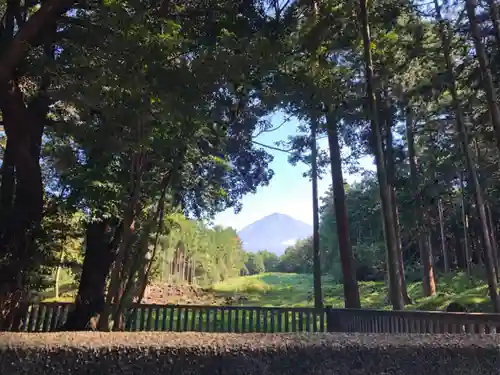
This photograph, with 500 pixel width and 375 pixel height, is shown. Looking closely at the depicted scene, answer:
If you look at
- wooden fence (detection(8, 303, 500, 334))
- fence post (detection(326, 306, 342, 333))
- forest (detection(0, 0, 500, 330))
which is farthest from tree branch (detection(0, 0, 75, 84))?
fence post (detection(326, 306, 342, 333))

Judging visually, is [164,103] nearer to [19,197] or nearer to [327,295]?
[19,197]

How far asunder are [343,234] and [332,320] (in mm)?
2348

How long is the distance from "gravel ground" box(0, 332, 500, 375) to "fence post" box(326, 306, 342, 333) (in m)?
4.40

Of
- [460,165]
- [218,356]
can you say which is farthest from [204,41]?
[460,165]

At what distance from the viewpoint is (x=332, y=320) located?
6.50 meters

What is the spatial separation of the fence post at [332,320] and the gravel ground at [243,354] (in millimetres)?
4403

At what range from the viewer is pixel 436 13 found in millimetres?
7789

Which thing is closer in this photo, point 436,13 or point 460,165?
point 436,13

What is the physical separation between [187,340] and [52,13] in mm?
5620

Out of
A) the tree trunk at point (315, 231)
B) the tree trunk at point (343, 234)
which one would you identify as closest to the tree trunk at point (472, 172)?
the tree trunk at point (343, 234)

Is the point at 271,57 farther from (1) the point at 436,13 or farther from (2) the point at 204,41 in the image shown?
(1) the point at 436,13

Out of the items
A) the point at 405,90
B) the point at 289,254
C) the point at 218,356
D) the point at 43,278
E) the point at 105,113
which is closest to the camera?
the point at 218,356

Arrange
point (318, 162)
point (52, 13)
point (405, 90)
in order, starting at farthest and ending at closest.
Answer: point (318, 162) → point (405, 90) → point (52, 13)

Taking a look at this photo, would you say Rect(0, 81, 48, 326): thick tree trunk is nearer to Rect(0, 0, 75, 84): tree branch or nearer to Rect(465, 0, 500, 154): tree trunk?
Rect(0, 0, 75, 84): tree branch
